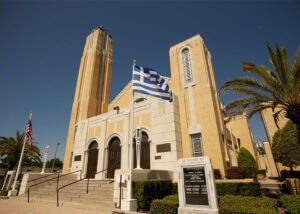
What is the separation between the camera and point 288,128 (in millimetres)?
16234

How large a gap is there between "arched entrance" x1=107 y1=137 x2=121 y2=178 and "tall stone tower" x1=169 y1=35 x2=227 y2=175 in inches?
240

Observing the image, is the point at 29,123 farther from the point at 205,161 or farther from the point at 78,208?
the point at 205,161

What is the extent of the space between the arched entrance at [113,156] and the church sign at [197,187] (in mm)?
9671

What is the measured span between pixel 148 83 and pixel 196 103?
6496 millimetres

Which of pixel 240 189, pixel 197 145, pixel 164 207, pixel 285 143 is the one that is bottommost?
pixel 164 207

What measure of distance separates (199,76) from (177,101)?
316 cm

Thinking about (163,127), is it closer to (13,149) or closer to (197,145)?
(197,145)

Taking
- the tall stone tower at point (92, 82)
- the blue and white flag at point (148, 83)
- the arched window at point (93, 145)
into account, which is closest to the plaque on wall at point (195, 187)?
the blue and white flag at point (148, 83)

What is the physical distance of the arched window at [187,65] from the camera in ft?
54.1

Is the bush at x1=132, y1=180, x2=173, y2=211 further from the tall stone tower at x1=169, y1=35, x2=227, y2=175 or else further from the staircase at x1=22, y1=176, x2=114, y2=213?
the tall stone tower at x1=169, y1=35, x2=227, y2=175

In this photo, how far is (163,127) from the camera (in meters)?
13.9

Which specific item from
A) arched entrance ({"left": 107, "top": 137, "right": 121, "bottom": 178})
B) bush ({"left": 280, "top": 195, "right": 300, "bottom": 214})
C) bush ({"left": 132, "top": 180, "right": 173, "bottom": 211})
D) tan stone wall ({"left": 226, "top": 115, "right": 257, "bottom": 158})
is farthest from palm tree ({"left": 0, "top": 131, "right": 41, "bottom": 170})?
tan stone wall ({"left": 226, "top": 115, "right": 257, "bottom": 158})

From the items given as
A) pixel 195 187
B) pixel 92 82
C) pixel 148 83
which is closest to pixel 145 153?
pixel 148 83

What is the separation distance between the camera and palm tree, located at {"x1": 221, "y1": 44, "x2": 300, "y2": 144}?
7.82 meters
